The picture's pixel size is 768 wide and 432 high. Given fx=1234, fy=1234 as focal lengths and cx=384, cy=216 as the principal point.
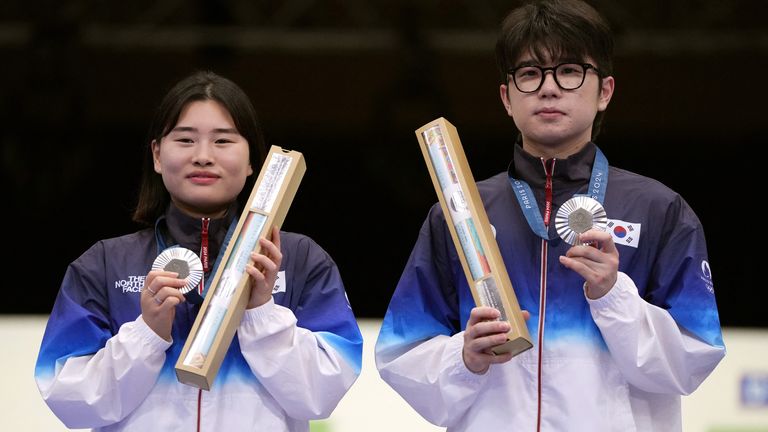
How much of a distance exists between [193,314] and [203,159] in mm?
402

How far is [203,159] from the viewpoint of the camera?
318cm

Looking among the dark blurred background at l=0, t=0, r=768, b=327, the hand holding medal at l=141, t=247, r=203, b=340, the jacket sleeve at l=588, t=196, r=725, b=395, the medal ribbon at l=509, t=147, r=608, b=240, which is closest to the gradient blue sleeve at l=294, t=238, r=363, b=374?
the hand holding medal at l=141, t=247, r=203, b=340

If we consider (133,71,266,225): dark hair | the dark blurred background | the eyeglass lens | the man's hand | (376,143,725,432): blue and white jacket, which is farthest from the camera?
the dark blurred background

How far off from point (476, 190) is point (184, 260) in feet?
2.34

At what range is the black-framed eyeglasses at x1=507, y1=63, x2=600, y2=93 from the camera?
304 cm

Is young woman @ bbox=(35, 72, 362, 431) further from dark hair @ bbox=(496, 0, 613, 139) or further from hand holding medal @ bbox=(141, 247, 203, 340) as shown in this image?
dark hair @ bbox=(496, 0, 613, 139)

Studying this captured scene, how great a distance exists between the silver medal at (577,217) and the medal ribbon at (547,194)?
0.60 ft

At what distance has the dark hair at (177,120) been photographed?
3271 millimetres

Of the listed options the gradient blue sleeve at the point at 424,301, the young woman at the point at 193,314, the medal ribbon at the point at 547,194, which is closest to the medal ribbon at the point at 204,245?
the young woman at the point at 193,314

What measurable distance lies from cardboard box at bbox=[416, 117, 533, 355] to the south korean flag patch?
0.31m

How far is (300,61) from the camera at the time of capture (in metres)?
6.24

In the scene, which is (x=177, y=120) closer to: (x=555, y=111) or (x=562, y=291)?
(x=555, y=111)

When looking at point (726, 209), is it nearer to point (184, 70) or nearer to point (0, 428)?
point (184, 70)

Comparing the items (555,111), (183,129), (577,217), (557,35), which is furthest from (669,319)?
(183,129)
